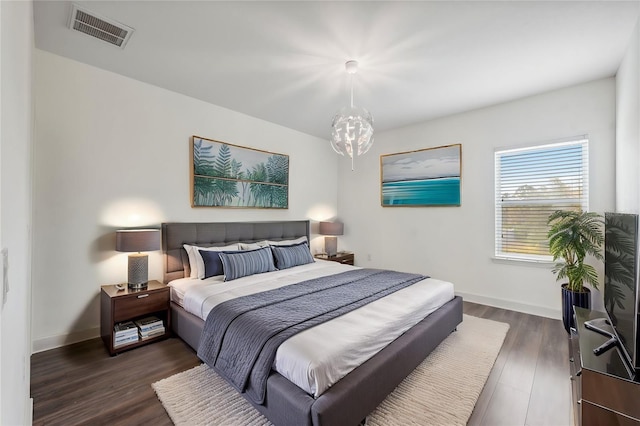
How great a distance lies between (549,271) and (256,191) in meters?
4.07

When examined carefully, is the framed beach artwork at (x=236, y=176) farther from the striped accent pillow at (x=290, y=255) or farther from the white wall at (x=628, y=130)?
the white wall at (x=628, y=130)

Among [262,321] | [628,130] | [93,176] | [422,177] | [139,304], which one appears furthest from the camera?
[422,177]

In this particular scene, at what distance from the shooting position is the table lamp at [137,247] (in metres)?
2.76

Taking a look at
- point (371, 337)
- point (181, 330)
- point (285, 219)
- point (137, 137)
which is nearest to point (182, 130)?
point (137, 137)

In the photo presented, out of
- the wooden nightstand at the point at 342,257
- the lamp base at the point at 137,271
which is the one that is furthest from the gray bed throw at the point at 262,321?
the wooden nightstand at the point at 342,257

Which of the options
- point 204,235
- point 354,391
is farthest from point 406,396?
point 204,235

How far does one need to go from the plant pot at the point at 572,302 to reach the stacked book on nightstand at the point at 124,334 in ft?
14.4

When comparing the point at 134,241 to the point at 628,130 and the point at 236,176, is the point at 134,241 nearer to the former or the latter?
the point at 236,176

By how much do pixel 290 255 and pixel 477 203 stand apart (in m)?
2.79

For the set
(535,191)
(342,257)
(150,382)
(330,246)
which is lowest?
(150,382)

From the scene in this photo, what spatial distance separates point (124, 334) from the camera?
104 inches

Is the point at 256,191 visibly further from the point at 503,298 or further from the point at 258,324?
the point at 503,298

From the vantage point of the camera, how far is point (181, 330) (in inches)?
109

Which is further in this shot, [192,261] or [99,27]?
[192,261]
